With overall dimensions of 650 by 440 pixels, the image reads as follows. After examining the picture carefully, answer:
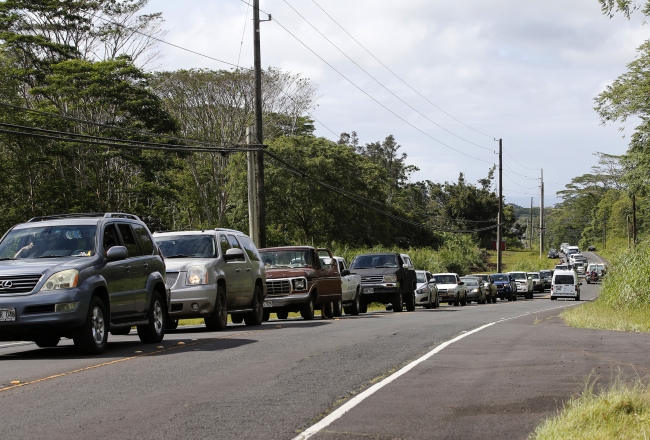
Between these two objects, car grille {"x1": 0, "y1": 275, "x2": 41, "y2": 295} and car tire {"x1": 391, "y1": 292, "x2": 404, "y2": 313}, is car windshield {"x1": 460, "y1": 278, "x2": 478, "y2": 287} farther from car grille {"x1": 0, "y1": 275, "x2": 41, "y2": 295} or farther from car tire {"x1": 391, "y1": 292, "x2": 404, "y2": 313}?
car grille {"x1": 0, "y1": 275, "x2": 41, "y2": 295}

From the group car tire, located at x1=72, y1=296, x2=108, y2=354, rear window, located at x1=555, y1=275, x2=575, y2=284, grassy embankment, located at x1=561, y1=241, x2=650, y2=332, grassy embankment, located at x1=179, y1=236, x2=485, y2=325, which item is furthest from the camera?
rear window, located at x1=555, y1=275, x2=575, y2=284

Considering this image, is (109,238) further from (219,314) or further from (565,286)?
(565,286)

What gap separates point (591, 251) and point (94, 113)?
11464 centimetres

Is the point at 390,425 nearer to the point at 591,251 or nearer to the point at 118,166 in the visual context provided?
the point at 118,166

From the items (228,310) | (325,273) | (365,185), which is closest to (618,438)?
(228,310)

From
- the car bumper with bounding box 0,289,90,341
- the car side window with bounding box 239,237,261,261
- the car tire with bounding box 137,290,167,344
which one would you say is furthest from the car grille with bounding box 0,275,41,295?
the car side window with bounding box 239,237,261,261

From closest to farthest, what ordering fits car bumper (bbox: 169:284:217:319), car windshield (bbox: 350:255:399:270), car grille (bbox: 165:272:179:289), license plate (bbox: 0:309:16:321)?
license plate (bbox: 0:309:16:321)
car bumper (bbox: 169:284:217:319)
car grille (bbox: 165:272:179:289)
car windshield (bbox: 350:255:399:270)

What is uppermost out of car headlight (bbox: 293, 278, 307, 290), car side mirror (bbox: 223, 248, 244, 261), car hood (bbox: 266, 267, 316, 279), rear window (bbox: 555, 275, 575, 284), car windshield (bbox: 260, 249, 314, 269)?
car side mirror (bbox: 223, 248, 244, 261)

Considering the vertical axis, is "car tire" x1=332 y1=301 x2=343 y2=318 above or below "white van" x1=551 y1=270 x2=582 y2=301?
above

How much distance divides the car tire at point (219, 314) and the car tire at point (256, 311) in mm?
1889

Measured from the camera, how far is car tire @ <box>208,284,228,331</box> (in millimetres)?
17508

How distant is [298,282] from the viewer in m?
22.6

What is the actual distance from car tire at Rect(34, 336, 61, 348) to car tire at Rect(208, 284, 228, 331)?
3.84 metres

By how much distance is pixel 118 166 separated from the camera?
5103cm
